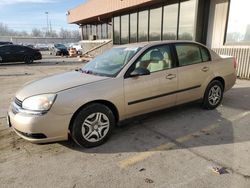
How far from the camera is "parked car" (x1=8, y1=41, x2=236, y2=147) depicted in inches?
122

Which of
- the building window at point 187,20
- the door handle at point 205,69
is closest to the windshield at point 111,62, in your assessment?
the door handle at point 205,69

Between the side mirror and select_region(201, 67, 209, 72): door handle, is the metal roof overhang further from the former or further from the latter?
the side mirror

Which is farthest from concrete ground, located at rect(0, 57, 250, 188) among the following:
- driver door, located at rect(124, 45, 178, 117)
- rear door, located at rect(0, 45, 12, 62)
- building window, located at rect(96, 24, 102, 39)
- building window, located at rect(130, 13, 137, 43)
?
building window, located at rect(96, 24, 102, 39)

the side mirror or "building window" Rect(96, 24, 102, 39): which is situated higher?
"building window" Rect(96, 24, 102, 39)

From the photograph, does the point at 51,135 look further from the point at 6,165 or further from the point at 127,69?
the point at 127,69

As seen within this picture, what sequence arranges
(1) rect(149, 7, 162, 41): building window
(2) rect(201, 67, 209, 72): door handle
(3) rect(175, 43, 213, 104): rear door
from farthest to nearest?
1. (1) rect(149, 7, 162, 41): building window
2. (2) rect(201, 67, 209, 72): door handle
3. (3) rect(175, 43, 213, 104): rear door

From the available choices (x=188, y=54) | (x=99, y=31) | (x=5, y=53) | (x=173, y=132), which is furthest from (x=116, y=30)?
(x=173, y=132)

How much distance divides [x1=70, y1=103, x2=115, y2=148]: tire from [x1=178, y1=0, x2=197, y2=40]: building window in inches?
311

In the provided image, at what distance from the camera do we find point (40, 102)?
3.07 m

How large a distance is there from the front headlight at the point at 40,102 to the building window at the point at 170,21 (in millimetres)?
9434

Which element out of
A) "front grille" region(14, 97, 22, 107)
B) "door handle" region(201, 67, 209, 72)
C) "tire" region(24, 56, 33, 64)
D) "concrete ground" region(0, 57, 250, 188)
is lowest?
"concrete ground" region(0, 57, 250, 188)

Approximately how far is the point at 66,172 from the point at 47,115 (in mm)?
802

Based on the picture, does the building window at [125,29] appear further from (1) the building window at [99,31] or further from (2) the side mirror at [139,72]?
(2) the side mirror at [139,72]

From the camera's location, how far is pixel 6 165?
9.96 ft
